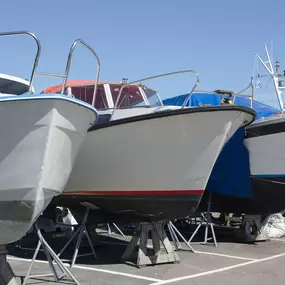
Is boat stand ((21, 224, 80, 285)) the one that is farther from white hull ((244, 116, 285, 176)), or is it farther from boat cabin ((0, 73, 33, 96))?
white hull ((244, 116, 285, 176))

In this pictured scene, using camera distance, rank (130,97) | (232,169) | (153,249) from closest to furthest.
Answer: (153,249) < (130,97) < (232,169)

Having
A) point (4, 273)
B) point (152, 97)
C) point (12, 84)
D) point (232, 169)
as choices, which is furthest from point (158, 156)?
point (232, 169)

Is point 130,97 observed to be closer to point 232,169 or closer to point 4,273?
point 232,169

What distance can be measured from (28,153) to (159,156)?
8.91ft

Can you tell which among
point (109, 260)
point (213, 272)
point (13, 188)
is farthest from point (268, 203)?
point (13, 188)

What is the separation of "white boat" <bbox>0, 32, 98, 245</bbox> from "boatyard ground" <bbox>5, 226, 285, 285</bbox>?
1.71 meters

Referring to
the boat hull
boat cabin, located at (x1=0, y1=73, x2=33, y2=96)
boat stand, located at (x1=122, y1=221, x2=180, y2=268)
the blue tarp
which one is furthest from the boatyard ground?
boat cabin, located at (x1=0, y1=73, x2=33, y2=96)

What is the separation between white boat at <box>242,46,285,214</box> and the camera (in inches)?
349

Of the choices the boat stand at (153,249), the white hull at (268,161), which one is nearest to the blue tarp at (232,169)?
the white hull at (268,161)

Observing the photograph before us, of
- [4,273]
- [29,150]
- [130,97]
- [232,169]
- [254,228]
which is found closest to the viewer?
[29,150]

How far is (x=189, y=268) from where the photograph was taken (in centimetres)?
701

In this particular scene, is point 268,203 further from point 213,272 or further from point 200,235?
point 213,272

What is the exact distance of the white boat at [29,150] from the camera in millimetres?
4594

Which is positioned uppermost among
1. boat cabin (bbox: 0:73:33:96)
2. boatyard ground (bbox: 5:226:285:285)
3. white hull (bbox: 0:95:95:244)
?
boat cabin (bbox: 0:73:33:96)
